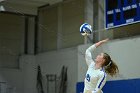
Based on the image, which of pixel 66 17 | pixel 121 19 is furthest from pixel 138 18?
pixel 66 17

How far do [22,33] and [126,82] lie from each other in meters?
6.85

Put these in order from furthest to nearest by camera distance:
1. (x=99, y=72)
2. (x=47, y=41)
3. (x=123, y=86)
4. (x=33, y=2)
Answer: (x=47, y=41), (x=33, y=2), (x=123, y=86), (x=99, y=72)

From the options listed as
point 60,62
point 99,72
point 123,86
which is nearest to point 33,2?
point 60,62

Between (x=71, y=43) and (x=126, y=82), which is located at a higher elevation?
(x=71, y=43)

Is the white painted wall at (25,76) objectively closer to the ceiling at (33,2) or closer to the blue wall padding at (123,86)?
the ceiling at (33,2)

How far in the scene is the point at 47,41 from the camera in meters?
15.3

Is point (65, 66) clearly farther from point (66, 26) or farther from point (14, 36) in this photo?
point (14, 36)

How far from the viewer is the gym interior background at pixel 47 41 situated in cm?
1232

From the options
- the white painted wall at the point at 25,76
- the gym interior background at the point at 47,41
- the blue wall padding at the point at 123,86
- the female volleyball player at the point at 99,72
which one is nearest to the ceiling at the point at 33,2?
the gym interior background at the point at 47,41

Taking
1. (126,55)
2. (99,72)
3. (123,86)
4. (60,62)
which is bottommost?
(123,86)

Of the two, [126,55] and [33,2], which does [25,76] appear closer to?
[33,2]

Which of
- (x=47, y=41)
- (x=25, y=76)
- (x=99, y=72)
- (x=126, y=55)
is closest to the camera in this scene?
Result: (x=99, y=72)

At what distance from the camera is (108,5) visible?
1114 cm

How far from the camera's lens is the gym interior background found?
12.3 m
